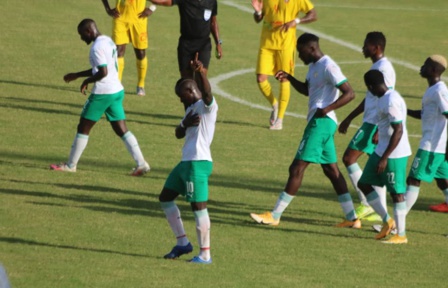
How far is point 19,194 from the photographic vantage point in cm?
1484

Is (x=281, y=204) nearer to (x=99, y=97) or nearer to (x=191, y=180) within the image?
(x=191, y=180)

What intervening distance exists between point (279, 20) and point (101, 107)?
4921 mm

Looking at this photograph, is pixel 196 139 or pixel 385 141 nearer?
pixel 196 139

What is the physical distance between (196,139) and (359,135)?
9.86ft

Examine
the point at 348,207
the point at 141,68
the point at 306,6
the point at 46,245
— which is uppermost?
the point at 306,6

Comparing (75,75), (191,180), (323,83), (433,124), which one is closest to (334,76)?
(323,83)

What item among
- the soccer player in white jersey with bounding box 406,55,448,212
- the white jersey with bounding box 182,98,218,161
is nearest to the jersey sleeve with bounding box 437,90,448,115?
the soccer player in white jersey with bounding box 406,55,448,212

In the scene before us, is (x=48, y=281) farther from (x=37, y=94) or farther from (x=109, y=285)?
(x=37, y=94)

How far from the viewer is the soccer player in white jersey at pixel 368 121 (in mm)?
14109

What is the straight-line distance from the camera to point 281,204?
13961mm

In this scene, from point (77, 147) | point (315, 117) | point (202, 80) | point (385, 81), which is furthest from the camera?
point (77, 147)

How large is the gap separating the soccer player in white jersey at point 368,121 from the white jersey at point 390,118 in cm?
70

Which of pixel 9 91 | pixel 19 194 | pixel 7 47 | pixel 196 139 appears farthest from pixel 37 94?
pixel 196 139

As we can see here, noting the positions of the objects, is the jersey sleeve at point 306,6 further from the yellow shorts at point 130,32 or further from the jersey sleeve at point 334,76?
the jersey sleeve at point 334,76
